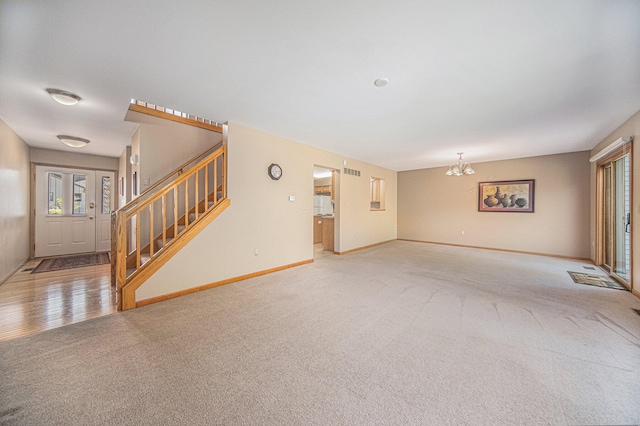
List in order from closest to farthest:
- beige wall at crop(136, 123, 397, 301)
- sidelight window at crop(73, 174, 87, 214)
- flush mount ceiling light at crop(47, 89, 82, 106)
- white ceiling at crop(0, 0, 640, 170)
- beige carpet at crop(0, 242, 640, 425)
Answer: beige carpet at crop(0, 242, 640, 425), white ceiling at crop(0, 0, 640, 170), flush mount ceiling light at crop(47, 89, 82, 106), beige wall at crop(136, 123, 397, 301), sidelight window at crop(73, 174, 87, 214)

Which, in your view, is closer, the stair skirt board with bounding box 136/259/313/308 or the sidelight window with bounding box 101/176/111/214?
the stair skirt board with bounding box 136/259/313/308

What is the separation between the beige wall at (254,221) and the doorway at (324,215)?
234 millimetres

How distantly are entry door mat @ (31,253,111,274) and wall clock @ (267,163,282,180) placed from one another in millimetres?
4125

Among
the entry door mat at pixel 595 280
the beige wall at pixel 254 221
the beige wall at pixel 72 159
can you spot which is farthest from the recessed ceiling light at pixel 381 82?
the beige wall at pixel 72 159

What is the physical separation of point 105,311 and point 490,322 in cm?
430

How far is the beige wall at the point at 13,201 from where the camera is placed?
12.3 feet

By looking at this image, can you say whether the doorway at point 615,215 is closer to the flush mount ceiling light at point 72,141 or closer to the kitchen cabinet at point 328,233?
the kitchen cabinet at point 328,233

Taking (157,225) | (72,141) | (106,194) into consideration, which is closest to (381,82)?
(157,225)

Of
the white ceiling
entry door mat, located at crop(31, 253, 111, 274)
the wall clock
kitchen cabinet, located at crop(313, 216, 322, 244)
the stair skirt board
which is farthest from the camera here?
kitchen cabinet, located at crop(313, 216, 322, 244)

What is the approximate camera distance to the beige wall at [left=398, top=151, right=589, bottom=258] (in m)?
5.79

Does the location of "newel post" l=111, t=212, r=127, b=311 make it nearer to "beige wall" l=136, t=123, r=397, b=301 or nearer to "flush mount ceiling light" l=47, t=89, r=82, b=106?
"beige wall" l=136, t=123, r=397, b=301

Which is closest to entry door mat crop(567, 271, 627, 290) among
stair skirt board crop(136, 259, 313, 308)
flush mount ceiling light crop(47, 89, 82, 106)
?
stair skirt board crop(136, 259, 313, 308)

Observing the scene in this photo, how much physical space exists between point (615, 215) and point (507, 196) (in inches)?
88.7

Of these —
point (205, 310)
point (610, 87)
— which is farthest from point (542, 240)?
point (205, 310)
